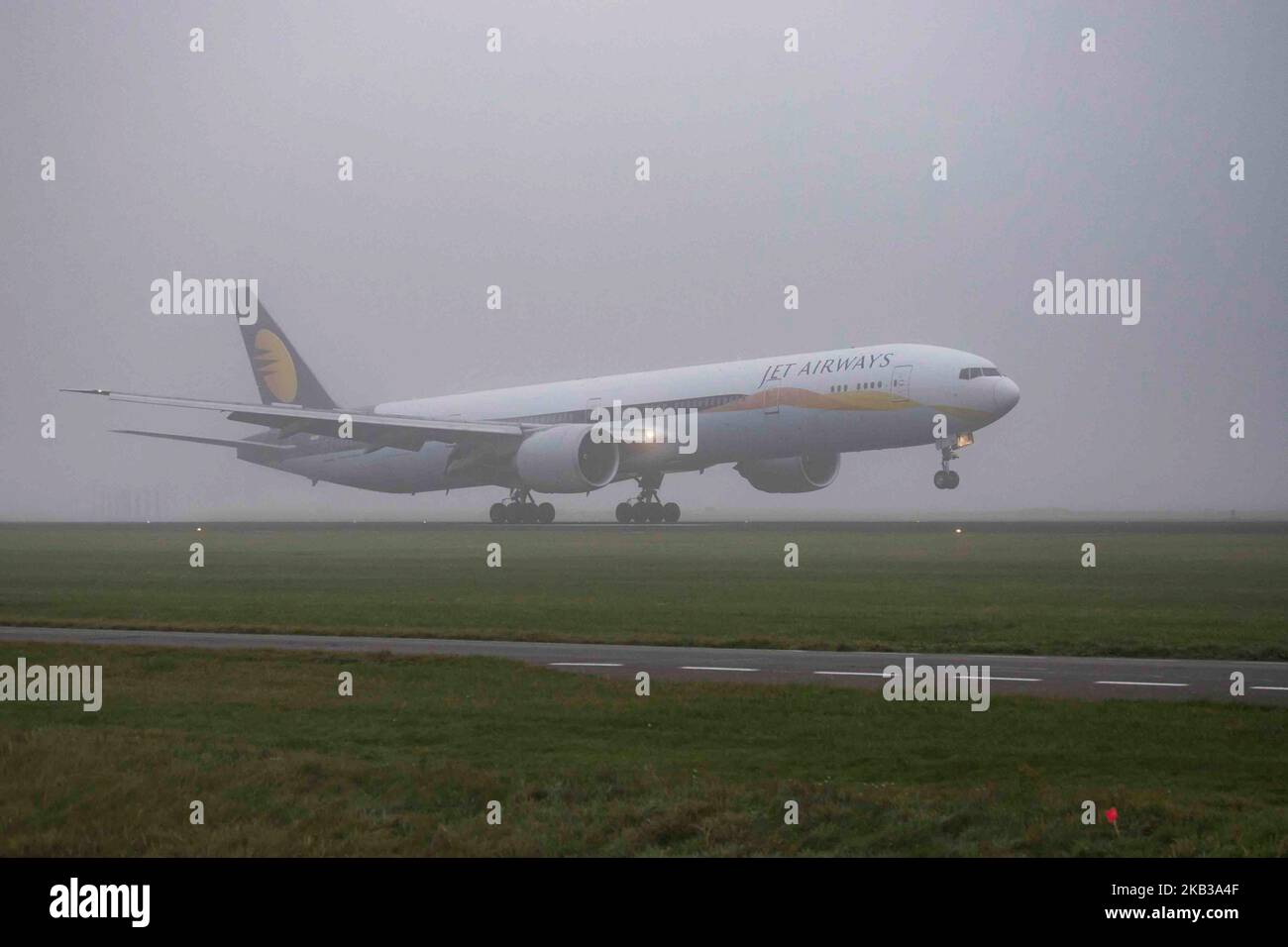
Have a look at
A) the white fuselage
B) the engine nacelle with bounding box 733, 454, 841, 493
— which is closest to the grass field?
the white fuselage

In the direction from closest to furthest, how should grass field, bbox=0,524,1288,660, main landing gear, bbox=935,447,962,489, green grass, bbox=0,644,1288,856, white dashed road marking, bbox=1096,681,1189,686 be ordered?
green grass, bbox=0,644,1288,856 < white dashed road marking, bbox=1096,681,1189,686 < grass field, bbox=0,524,1288,660 < main landing gear, bbox=935,447,962,489

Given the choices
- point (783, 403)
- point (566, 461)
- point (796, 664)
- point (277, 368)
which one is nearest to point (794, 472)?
point (783, 403)

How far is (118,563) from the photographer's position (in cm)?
4666

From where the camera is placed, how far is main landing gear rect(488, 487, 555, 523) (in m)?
66.9

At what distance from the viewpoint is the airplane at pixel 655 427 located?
177ft

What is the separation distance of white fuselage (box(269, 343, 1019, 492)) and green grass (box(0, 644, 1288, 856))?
36.5 meters

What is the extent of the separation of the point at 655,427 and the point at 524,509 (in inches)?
349

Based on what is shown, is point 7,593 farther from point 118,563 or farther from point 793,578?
point 793,578

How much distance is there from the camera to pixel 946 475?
5250 cm

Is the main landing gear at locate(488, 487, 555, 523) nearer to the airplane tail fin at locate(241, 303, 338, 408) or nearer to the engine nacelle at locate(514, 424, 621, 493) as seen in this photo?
the engine nacelle at locate(514, 424, 621, 493)

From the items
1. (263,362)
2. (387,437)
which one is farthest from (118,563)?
(263,362)

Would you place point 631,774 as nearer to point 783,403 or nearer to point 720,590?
point 720,590
